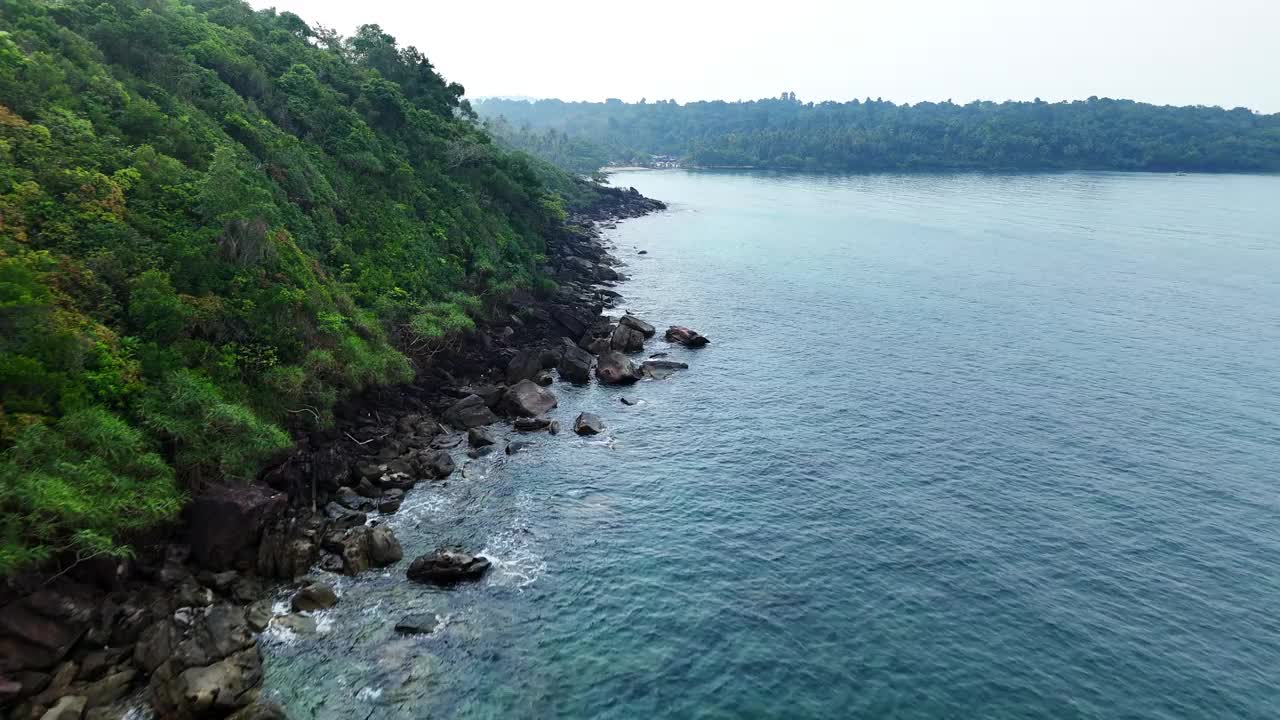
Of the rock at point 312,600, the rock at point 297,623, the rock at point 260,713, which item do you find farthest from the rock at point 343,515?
the rock at point 260,713

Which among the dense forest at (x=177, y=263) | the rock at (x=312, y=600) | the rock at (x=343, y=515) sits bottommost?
the rock at (x=312, y=600)

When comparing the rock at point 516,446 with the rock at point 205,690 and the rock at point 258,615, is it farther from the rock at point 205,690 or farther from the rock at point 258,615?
the rock at point 205,690

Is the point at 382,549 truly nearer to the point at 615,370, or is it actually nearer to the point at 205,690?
the point at 205,690

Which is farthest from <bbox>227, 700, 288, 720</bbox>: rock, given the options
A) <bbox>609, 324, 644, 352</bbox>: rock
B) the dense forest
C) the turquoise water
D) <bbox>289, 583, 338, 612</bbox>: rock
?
<bbox>609, 324, 644, 352</bbox>: rock

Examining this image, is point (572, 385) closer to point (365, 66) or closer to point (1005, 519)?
point (1005, 519)

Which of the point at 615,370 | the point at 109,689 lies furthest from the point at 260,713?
the point at 615,370

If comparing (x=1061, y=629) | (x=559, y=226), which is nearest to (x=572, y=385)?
(x=1061, y=629)

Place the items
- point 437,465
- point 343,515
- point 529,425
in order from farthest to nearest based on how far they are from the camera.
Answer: point 529,425
point 437,465
point 343,515
